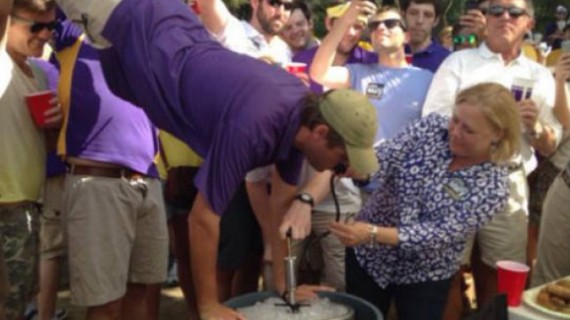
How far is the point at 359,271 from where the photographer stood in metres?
2.80

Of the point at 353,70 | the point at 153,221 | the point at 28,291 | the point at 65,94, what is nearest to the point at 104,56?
the point at 65,94

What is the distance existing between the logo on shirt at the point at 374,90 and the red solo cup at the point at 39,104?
152cm

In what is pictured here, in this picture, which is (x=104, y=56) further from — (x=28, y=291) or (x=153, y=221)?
(x=28, y=291)

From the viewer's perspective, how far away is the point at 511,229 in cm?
331

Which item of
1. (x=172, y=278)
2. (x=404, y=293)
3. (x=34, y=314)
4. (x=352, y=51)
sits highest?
(x=352, y=51)

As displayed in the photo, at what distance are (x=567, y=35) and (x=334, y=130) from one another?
568 cm

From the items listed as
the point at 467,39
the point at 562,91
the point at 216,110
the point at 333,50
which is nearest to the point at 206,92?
the point at 216,110

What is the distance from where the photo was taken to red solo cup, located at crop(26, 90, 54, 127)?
2656 millimetres

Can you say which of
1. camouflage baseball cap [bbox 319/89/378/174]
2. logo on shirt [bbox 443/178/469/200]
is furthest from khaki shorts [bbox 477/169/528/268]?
camouflage baseball cap [bbox 319/89/378/174]

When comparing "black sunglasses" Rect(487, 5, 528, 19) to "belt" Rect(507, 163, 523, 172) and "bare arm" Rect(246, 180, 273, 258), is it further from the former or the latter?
"bare arm" Rect(246, 180, 273, 258)

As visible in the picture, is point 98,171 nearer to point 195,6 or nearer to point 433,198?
point 195,6

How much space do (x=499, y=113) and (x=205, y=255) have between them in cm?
117

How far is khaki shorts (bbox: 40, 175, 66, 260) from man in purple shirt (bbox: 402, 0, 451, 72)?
2.09 m

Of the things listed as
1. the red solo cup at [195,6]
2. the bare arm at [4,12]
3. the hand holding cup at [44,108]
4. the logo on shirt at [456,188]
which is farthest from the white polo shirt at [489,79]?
the bare arm at [4,12]
